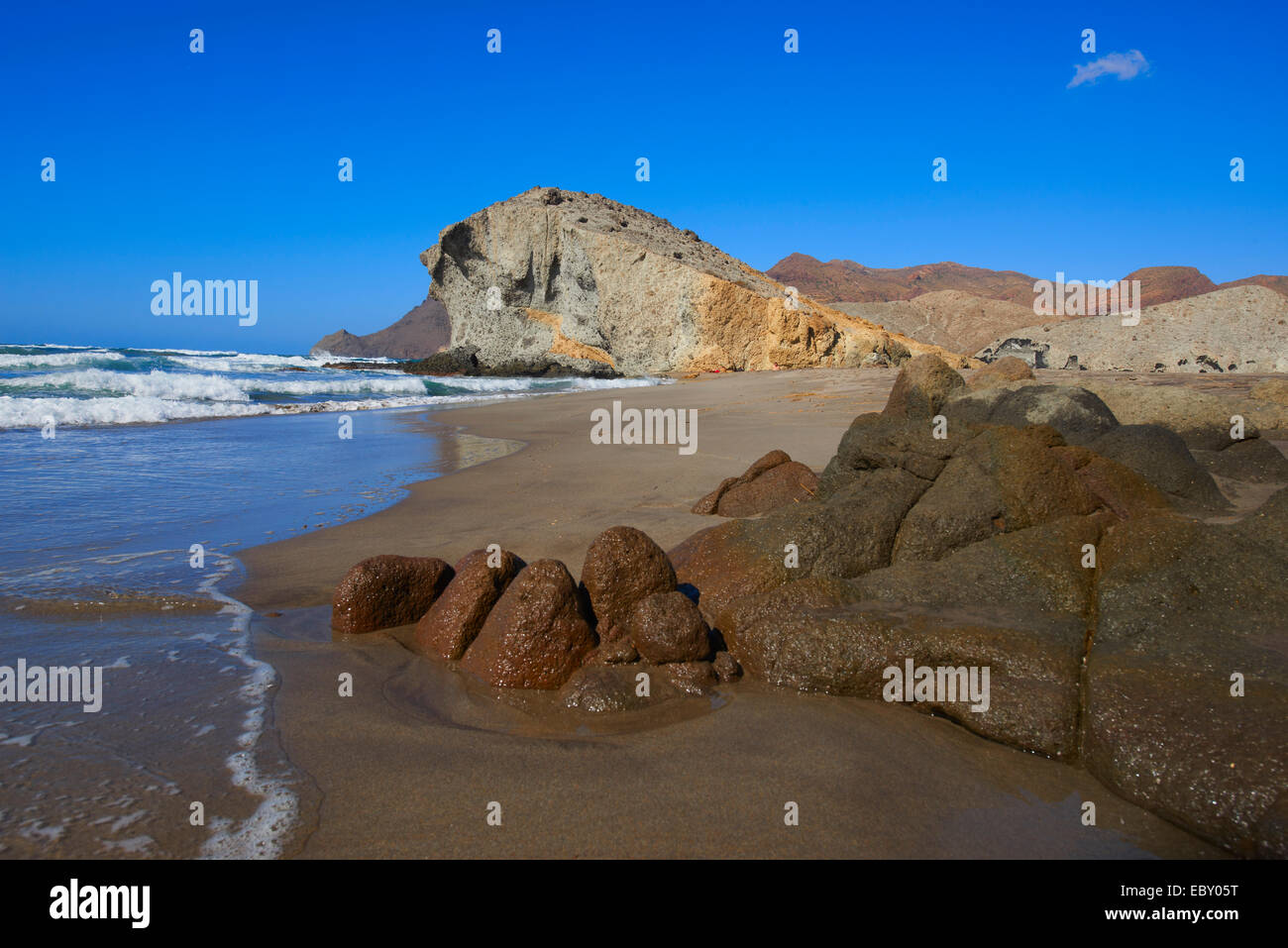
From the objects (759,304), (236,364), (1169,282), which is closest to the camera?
(759,304)

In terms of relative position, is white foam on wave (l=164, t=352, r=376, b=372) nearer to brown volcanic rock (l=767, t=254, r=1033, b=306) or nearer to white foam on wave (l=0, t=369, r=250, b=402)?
white foam on wave (l=0, t=369, r=250, b=402)

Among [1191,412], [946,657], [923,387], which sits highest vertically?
[923,387]

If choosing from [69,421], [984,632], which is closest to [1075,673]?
[984,632]

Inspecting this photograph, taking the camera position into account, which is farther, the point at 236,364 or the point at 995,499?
the point at 236,364

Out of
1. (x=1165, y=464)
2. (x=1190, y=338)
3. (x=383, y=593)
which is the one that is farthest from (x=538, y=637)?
(x=1190, y=338)

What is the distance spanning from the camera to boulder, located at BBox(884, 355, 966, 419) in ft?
21.7

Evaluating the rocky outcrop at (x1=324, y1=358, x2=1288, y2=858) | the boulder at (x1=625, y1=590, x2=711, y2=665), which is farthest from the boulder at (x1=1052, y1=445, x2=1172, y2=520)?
the boulder at (x1=625, y1=590, x2=711, y2=665)

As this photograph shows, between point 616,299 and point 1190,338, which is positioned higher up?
point 616,299

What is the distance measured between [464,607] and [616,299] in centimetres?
2381

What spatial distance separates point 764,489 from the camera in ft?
18.5

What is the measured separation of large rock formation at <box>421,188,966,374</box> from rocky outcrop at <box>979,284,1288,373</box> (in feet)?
13.7

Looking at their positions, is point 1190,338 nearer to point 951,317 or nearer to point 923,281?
point 951,317

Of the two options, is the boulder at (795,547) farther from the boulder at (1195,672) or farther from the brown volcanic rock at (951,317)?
the brown volcanic rock at (951,317)
